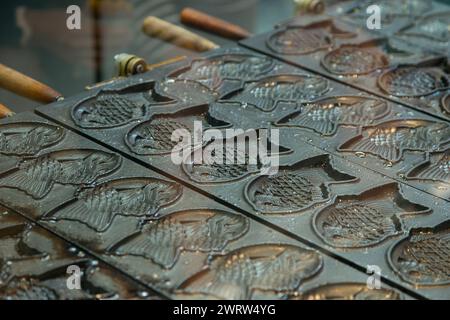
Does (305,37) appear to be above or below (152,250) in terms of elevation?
above

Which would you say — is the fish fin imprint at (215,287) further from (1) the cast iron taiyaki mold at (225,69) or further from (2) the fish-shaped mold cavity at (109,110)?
(1) the cast iron taiyaki mold at (225,69)

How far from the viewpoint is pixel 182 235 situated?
2.12m

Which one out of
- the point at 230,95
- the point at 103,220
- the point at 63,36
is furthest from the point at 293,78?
the point at 63,36

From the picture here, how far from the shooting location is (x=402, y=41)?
3.16m

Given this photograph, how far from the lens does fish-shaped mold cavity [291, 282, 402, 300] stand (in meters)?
1.95

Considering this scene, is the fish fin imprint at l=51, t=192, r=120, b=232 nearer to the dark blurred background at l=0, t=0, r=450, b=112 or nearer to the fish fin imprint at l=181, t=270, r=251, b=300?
the fish fin imprint at l=181, t=270, r=251, b=300

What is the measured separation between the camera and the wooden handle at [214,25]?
3.17 metres

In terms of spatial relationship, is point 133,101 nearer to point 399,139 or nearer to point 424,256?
point 399,139

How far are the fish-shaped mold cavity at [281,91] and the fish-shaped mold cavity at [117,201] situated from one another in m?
0.52

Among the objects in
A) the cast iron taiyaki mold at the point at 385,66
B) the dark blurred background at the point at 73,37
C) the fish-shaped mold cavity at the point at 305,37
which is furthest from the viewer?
the dark blurred background at the point at 73,37

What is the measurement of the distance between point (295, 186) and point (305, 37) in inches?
36.2

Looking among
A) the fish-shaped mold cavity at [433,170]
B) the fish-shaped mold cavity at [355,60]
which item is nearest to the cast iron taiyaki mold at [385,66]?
the fish-shaped mold cavity at [355,60]

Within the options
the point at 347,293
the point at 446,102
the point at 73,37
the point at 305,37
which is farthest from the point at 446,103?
the point at 73,37

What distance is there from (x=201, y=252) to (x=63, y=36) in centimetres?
245
